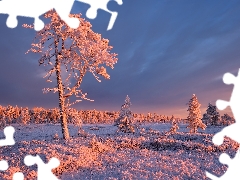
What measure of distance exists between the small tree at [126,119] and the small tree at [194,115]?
406 inches

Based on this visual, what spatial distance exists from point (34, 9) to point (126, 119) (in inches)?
1176

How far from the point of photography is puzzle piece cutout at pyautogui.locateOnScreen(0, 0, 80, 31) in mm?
10281

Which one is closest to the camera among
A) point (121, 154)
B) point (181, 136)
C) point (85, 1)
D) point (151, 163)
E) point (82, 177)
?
point (85, 1)

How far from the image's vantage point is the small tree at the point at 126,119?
131ft

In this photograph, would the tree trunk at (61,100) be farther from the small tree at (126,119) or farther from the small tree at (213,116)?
the small tree at (213,116)

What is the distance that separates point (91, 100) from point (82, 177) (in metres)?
10.8

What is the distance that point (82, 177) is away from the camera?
1669cm

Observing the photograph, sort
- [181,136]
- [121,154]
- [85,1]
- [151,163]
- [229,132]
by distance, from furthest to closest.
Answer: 1. [181,136]
2. [121,154]
3. [151,163]
4. [229,132]
5. [85,1]

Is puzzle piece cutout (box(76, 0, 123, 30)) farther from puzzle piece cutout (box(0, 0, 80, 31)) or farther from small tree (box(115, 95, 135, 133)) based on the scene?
small tree (box(115, 95, 135, 133))

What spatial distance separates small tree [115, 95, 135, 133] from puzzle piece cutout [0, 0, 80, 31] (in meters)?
29.2

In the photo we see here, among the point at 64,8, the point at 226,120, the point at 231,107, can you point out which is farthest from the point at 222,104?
the point at 226,120

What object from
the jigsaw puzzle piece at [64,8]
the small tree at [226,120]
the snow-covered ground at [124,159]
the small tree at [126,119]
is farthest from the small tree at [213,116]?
the jigsaw puzzle piece at [64,8]

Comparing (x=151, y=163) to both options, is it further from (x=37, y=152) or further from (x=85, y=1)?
(x=85, y=1)

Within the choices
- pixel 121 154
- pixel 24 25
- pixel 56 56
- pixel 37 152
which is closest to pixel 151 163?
pixel 121 154
